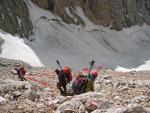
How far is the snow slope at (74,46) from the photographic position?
3394cm

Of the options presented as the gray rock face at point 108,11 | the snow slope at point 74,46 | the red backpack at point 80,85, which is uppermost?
the gray rock face at point 108,11

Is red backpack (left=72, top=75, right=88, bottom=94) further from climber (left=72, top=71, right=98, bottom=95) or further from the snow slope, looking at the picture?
the snow slope

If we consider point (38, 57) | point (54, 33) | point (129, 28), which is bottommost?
point (38, 57)

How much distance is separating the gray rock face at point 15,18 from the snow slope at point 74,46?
0.99 meters

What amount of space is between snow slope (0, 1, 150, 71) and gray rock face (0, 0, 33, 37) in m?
0.99

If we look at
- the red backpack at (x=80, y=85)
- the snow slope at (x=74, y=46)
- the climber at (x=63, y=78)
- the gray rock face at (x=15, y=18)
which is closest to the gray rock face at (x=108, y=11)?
the snow slope at (x=74, y=46)

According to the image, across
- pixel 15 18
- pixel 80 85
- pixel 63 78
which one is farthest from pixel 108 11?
pixel 80 85

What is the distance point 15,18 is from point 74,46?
7.57m

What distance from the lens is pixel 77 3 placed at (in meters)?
51.3

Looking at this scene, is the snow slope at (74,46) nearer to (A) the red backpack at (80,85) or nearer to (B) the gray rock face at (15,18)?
(B) the gray rock face at (15,18)

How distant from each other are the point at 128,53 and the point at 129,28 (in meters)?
12.5

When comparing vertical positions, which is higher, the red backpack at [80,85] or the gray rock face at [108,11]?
the gray rock face at [108,11]

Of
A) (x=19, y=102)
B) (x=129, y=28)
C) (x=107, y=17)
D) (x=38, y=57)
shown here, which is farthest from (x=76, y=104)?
(x=129, y=28)

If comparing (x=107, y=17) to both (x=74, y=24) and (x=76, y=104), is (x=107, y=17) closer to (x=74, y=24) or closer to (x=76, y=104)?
(x=74, y=24)
